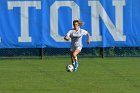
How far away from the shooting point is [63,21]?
2612 cm

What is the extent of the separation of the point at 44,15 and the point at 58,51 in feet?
6.74

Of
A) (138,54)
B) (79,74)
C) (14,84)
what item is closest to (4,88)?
(14,84)

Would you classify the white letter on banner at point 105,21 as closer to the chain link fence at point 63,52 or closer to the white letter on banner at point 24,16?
the chain link fence at point 63,52

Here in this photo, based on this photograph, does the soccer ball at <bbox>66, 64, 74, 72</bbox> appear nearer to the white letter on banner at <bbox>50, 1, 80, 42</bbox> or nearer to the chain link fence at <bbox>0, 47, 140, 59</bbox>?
the white letter on banner at <bbox>50, 1, 80, 42</bbox>

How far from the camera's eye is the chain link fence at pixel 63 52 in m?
26.7

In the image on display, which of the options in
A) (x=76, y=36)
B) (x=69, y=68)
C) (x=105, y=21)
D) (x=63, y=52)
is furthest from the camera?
(x=63, y=52)

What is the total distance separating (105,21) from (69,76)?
8793mm

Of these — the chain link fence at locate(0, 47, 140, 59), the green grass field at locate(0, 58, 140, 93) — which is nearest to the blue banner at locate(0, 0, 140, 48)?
the chain link fence at locate(0, 47, 140, 59)

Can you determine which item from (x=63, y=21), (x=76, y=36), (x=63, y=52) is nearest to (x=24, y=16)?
(x=63, y=21)

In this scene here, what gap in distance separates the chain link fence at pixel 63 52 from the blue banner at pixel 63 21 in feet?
2.09

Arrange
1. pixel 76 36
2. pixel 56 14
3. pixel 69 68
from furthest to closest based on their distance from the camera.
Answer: pixel 56 14, pixel 76 36, pixel 69 68

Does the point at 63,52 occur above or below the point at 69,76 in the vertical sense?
above

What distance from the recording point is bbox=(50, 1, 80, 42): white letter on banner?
26.1 m

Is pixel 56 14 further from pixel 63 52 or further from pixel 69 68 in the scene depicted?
pixel 69 68
